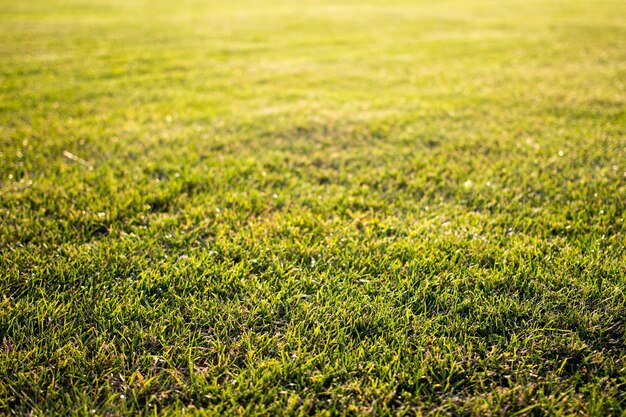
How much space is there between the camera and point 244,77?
28.1 ft

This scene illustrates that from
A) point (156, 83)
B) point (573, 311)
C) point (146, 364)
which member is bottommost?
point (146, 364)

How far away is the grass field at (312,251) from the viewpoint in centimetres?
203

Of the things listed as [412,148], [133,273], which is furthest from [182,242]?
[412,148]

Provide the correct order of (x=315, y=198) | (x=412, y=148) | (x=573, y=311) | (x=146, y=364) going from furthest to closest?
(x=412, y=148)
(x=315, y=198)
(x=573, y=311)
(x=146, y=364)

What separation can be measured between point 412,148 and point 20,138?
4.91 meters

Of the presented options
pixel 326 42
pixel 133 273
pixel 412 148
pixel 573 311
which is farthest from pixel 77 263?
pixel 326 42

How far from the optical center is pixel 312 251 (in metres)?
2.98

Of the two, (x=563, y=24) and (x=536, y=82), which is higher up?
(x=563, y=24)

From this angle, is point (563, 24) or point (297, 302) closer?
point (297, 302)

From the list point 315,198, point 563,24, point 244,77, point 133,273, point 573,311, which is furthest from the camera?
point 563,24

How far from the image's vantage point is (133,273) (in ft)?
9.00

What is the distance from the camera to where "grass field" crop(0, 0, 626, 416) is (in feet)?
6.65

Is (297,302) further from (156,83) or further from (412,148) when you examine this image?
(156,83)

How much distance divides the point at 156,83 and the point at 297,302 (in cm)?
692
